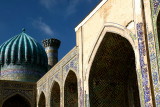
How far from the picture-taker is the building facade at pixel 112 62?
5.55m

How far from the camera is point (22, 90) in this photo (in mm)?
12633

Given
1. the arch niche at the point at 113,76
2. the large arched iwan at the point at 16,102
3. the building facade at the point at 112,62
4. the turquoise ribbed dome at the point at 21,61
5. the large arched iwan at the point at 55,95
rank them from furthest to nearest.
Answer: the turquoise ribbed dome at the point at 21,61, the large arched iwan at the point at 16,102, the large arched iwan at the point at 55,95, the arch niche at the point at 113,76, the building facade at the point at 112,62

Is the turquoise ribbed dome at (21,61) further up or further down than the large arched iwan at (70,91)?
further up

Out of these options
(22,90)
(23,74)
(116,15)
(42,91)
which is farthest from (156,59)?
(23,74)

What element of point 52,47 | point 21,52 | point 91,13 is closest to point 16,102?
point 21,52

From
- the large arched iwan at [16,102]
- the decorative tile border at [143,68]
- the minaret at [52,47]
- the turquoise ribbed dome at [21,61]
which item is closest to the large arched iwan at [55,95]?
the large arched iwan at [16,102]

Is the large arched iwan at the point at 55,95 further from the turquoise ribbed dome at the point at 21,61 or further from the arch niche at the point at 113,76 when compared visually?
the turquoise ribbed dome at the point at 21,61

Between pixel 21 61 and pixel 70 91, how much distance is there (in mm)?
5627

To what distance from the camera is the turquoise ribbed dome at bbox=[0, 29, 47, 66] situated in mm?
15047

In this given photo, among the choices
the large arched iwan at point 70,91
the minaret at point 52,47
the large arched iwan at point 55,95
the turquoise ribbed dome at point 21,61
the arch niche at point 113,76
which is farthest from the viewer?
the minaret at point 52,47

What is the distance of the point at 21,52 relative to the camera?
15.2 metres

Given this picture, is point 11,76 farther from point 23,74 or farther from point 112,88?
point 112,88

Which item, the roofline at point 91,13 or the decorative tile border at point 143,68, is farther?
the roofline at point 91,13

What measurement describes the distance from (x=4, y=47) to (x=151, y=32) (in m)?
11.1
